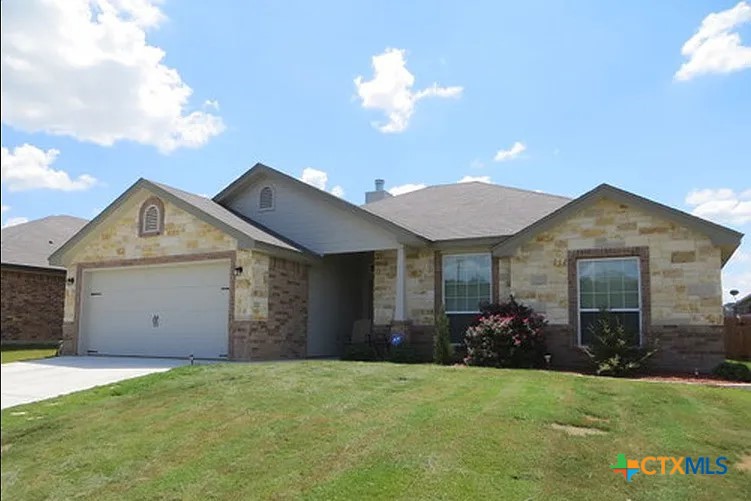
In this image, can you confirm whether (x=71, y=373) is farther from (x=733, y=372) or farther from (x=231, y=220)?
(x=733, y=372)

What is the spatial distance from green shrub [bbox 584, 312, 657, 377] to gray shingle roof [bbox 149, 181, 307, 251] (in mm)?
8072

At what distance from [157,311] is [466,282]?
8.47 meters

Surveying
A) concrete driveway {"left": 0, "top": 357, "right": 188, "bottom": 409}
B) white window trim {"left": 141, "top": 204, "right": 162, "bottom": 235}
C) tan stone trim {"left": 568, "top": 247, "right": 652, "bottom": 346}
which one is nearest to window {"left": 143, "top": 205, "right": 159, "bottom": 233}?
white window trim {"left": 141, "top": 204, "right": 162, "bottom": 235}

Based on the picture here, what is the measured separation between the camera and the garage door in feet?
52.7

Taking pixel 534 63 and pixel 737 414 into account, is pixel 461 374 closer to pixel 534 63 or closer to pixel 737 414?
pixel 737 414

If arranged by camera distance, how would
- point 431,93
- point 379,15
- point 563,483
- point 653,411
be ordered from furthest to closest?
1. point 431,93
2. point 379,15
3. point 653,411
4. point 563,483

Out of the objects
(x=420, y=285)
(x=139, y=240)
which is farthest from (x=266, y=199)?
(x=420, y=285)

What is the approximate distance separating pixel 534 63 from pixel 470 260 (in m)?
5.38

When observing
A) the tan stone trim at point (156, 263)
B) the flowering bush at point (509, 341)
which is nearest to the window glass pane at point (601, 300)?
the flowering bush at point (509, 341)

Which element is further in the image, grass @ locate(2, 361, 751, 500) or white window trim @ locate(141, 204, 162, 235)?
white window trim @ locate(141, 204, 162, 235)

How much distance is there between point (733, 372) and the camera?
12195 mm

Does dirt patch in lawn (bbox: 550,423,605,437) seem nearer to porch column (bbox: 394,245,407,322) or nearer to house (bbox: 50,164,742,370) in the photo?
house (bbox: 50,164,742,370)

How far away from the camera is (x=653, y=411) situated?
28.5 feet

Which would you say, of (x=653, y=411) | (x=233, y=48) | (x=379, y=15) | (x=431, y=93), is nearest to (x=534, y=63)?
(x=431, y=93)
